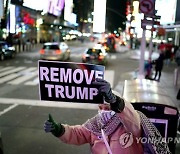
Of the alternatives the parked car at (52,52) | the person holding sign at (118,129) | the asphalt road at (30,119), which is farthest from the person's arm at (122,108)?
the parked car at (52,52)

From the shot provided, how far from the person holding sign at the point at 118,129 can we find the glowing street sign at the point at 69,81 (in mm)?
197

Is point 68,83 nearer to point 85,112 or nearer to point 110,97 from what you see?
point 110,97

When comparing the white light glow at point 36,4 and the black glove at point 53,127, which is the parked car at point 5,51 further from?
the black glove at point 53,127

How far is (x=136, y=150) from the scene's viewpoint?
3279mm

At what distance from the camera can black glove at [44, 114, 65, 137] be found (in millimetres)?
3314

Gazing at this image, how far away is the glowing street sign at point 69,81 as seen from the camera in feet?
11.0

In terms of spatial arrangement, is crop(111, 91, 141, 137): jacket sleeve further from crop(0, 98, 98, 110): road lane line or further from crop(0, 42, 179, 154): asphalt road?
crop(0, 98, 98, 110): road lane line

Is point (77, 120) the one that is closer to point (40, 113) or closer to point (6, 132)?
point (40, 113)

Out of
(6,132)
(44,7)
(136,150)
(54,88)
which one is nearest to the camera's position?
(136,150)

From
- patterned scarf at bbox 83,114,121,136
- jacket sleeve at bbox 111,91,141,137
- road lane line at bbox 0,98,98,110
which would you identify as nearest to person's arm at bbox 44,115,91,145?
patterned scarf at bbox 83,114,121,136

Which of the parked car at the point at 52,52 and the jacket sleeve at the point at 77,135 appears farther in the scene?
the parked car at the point at 52,52

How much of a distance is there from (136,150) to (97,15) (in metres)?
51.9

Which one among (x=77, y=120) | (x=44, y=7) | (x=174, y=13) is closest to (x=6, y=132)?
(x=77, y=120)

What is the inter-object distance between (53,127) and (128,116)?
77cm
